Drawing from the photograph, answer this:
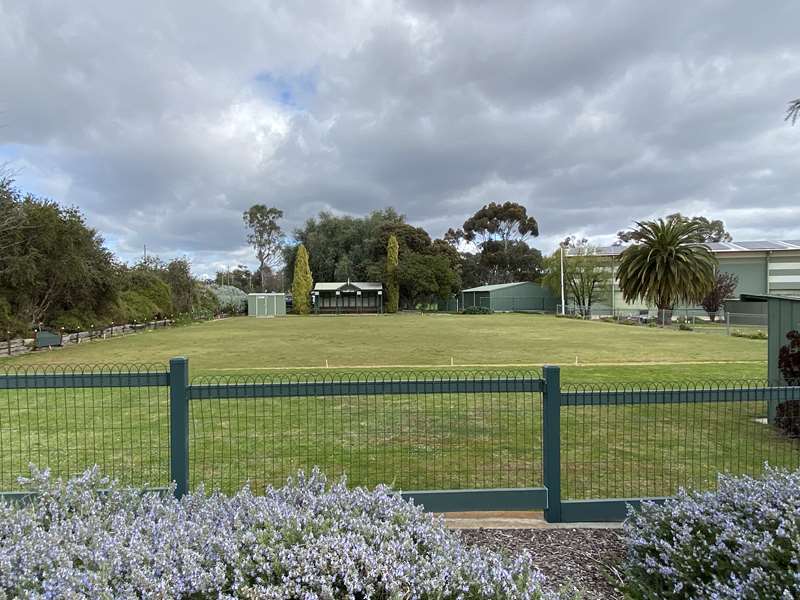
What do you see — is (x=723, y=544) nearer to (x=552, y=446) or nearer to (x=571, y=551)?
(x=571, y=551)

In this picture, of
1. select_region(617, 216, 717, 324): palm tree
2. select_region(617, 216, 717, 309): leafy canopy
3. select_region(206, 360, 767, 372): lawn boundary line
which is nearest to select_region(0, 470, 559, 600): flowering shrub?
select_region(206, 360, 767, 372): lawn boundary line

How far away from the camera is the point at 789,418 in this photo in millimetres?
6184

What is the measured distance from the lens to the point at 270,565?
194cm

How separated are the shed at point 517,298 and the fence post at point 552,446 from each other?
50566mm

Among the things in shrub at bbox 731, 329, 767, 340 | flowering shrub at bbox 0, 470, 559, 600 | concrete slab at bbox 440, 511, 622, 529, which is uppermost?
flowering shrub at bbox 0, 470, 559, 600

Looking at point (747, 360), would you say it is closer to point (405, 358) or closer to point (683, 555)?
point (405, 358)

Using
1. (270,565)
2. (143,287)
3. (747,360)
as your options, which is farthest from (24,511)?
(143,287)

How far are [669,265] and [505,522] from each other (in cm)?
3484

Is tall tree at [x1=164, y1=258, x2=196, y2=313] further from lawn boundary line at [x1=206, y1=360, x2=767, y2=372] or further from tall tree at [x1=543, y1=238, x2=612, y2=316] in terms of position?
tall tree at [x1=543, y1=238, x2=612, y2=316]

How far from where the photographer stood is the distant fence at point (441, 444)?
11.7 ft

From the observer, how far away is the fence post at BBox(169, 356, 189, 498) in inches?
138

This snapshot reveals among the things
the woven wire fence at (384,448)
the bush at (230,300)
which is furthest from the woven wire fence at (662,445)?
the bush at (230,300)

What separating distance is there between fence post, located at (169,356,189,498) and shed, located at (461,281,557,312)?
51.1 m

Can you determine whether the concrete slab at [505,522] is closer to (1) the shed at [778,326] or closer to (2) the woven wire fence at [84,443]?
(2) the woven wire fence at [84,443]
